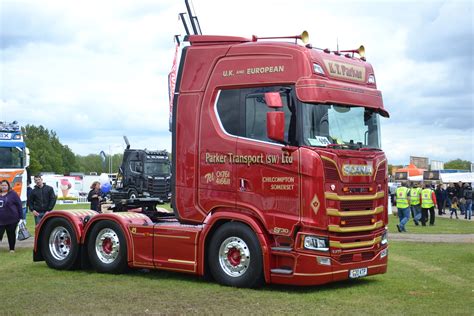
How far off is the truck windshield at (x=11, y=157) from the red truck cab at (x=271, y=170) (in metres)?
17.5

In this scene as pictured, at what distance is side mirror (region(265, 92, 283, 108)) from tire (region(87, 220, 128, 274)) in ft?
12.5

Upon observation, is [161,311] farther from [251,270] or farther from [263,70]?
[263,70]

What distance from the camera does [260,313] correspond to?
8906 mm

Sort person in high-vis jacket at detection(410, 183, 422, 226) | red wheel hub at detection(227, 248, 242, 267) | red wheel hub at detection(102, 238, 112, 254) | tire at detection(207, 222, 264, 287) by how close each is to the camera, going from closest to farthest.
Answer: tire at detection(207, 222, 264, 287)
red wheel hub at detection(227, 248, 242, 267)
red wheel hub at detection(102, 238, 112, 254)
person in high-vis jacket at detection(410, 183, 422, 226)

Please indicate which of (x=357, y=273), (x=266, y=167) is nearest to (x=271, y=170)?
(x=266, y=167)

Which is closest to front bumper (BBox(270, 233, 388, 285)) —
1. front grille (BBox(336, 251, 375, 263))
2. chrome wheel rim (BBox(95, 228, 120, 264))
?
front grille (BBox(336, 251, 375, 263))

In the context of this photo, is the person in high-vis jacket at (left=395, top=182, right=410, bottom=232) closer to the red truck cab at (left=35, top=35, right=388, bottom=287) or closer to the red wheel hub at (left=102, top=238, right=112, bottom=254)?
the red truck cab at (left=35, top=35, right=388, bottom=287)

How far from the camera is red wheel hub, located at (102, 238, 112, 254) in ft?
41.8

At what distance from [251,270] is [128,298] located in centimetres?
187

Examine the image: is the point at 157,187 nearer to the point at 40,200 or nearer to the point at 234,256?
the point at 40,200

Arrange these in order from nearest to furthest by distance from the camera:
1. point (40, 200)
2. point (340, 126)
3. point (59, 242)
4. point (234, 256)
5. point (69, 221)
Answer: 1. point (340, 126)
2. point (234, 256)
3. point (69, 221)
4. point (59, 242)
5. point (40, 200)

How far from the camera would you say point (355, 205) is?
10719 mm

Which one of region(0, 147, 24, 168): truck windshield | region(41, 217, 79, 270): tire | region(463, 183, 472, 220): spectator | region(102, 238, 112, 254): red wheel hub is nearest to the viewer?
region(102, 238, 112, 254): red wheel hub

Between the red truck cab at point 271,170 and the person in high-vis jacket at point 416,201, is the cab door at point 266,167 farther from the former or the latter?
the person in high-vis jacket at point 416,201
